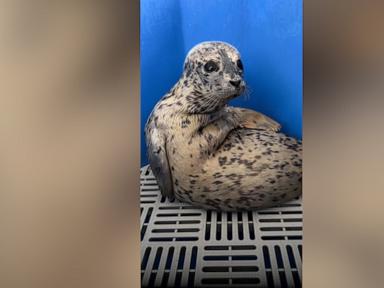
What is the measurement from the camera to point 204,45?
132 cm

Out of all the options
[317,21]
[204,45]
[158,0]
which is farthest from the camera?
[204,45]

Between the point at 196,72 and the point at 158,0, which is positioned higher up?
the point at 158,0

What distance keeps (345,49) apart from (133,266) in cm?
46

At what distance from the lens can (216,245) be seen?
3.81 feet

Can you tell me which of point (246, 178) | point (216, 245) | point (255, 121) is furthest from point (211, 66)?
point (216, 245)

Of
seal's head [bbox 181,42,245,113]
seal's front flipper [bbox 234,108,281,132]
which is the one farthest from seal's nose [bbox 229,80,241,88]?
seal's front flipper [bbox 234,108,281,132]

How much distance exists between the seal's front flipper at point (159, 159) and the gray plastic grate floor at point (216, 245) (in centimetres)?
3

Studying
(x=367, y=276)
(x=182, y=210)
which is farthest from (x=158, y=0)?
(x=367, y=276)

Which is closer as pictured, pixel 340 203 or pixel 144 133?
pixel 340 203

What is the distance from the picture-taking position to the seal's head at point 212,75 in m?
1.30

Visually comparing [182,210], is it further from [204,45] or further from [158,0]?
[158,0]

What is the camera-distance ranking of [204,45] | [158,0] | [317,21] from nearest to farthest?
[317,21] < [158,0] < [204,45]

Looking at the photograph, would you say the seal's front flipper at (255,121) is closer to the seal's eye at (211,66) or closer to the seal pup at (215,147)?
the seal pup at (215,147)

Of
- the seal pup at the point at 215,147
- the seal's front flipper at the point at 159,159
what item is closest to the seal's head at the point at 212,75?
the seal pup at the point at 215,147
